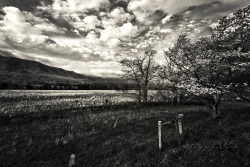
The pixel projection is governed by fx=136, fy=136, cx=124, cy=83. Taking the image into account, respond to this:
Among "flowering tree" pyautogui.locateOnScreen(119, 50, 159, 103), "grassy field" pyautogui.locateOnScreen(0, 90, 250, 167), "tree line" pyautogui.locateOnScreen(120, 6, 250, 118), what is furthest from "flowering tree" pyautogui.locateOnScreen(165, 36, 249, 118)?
"flowering tree" pyautogui.locateOnScreen(119, 50, 159, 103)

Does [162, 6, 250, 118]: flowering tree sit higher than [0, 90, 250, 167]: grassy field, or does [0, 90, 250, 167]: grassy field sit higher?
[162, 6, 250, 118]: flowering tree

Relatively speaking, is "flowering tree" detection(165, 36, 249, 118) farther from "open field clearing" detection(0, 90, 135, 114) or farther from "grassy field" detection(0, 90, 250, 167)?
"open field clearing" detection(0, 90, 135, 114)

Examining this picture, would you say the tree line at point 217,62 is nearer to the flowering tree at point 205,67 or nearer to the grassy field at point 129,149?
the flowering tree at point 205,67

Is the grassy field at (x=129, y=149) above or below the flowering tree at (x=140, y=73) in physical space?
below

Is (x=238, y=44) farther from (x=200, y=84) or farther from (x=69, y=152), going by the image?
(x=69, y=152)

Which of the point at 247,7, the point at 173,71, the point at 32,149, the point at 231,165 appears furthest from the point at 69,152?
the point at 247,7

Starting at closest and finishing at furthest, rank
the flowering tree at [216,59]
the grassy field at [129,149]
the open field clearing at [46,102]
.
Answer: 1. the grassy field at [129,149]
2. the flowering tree at [216,59]
3. the open field clearing at [46,102]

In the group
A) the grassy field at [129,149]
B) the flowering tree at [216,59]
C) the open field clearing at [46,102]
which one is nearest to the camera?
the grassy field at [129,149]

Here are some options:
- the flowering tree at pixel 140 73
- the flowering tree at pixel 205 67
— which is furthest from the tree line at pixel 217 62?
the flowering tree at pixel 140 73

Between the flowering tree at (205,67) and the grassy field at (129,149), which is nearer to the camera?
the grassy field at (129,149)

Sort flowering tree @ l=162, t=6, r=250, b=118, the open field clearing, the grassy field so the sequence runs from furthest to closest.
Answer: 1. the open field clearing
2. flowering tree @ l=162, t=6, r=250, b=118
3. the grassy field

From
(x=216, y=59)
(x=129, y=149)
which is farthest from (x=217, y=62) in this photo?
(x=129, y=149)

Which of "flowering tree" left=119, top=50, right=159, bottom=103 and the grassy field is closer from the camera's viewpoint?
the grassy field

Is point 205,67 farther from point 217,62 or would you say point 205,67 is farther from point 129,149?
point 129,149
